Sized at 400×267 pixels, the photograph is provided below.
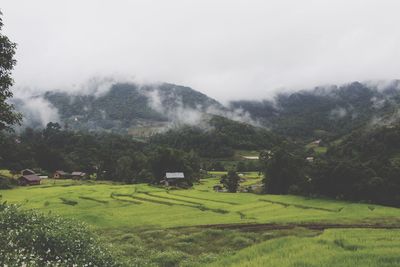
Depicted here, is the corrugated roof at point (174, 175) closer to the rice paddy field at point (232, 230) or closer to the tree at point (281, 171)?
the tree at point (281, 171)

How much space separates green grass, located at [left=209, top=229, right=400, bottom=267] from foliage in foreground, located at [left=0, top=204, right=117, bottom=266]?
18.4 ft

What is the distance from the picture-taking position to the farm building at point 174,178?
313 feet

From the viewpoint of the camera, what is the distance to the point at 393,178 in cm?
5734

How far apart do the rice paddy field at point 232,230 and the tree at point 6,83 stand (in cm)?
908

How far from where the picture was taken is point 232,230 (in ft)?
96.2

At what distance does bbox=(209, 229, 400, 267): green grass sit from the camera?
16.0m

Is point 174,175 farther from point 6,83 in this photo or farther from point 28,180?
point 6,83

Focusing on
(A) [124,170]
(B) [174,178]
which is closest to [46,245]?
(B) [174,178]

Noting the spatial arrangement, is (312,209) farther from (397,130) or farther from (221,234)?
(397,130)

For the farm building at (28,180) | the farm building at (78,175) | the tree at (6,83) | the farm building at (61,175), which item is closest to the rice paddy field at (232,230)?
the tree at (6,83)

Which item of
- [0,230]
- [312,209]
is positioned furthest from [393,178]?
[0,230]

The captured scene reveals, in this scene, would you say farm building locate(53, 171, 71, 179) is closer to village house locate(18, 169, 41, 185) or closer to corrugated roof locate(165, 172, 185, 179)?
village house locate(18, 169, 41, 185)

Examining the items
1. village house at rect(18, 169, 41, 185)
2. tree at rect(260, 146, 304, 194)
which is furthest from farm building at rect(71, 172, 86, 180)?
tree at rect(260, 146, 304, 194)

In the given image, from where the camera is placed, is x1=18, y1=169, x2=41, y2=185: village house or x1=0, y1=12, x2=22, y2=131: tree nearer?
x1=0, y1=12, x2=22, y2=131: tree
